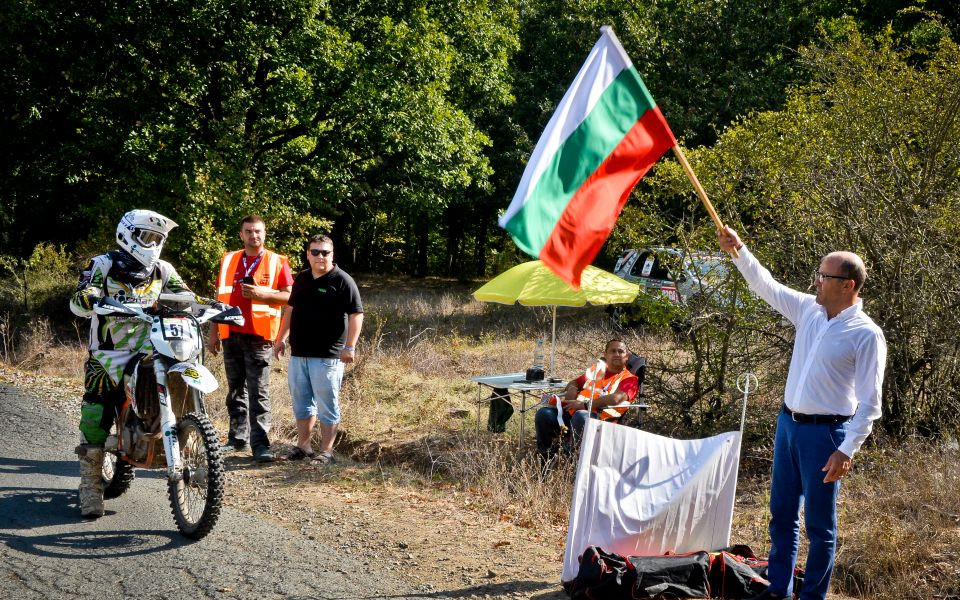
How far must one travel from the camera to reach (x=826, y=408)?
14.9ft

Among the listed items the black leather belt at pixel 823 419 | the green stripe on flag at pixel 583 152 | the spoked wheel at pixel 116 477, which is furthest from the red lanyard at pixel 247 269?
the black leather belt at pixel 823 419

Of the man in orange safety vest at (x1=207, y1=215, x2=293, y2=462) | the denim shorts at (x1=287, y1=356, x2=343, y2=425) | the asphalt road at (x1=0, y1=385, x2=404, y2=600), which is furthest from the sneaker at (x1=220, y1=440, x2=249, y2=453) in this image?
the asphalt road at (x1=0, y1=385, x2=404, y2=600)

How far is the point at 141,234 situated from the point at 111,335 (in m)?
0.68

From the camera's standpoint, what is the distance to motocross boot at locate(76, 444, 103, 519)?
5.91 metres

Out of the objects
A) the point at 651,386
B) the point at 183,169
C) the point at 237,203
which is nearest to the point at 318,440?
the point at 651,386

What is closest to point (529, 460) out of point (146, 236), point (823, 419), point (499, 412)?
point (499, 412)

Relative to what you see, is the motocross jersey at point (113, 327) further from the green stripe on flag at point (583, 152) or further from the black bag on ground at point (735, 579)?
the black bag on ground at point (735, 579)

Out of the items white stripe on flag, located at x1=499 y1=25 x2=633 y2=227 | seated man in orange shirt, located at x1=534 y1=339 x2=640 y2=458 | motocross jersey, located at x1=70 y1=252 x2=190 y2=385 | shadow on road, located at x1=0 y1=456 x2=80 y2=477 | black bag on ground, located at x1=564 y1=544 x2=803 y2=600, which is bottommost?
shadow on road, located at x1=0 y1=456 x2=80 y2=477

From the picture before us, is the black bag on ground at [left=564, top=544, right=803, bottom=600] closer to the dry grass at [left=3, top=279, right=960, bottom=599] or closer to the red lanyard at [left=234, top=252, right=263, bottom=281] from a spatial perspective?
the dry grass at [left=3, top=279, right=960, bottom=599]

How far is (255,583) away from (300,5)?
1597cm

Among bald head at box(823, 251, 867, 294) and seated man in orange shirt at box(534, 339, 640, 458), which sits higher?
bald head at box(823, 251, 867, 294)

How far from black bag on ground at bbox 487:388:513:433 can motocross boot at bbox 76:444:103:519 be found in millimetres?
4855

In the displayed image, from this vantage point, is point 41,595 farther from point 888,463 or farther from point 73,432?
point 888,463

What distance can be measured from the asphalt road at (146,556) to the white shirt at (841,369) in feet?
7.83
